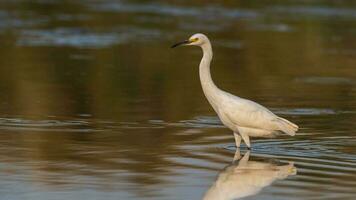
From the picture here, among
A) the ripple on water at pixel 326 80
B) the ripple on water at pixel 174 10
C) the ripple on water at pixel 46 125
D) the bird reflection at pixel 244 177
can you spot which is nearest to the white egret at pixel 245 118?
the bird reflection at pixel 244 177

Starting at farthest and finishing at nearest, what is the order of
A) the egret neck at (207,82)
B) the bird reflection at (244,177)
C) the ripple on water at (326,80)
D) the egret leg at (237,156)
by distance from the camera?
the ripple on water at (326,80) → the egret neck at (207,82) → the egret leg at (237,156) → the bird reflection at (244,177)

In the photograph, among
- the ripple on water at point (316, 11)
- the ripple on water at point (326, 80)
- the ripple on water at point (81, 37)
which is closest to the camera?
the ripple on water at point (326, 80)

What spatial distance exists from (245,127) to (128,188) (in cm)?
301

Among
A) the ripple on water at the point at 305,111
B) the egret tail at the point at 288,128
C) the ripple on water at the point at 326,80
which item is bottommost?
the ripple on water at the point at 326,80

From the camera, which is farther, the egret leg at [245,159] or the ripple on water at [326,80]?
the ripple on water at [326,80]

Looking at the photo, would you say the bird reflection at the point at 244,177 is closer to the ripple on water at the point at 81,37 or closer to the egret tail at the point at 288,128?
the egret tail at the point at 288,128

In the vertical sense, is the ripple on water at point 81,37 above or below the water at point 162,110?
below

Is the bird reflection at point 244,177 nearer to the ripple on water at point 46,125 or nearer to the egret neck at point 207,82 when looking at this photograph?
the egret neck at point 207,82

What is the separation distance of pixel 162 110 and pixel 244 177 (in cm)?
510

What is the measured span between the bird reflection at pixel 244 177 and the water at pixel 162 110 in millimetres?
18

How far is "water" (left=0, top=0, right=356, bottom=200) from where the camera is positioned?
36.9ft

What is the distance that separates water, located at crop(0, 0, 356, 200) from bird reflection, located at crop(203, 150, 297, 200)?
2 cm

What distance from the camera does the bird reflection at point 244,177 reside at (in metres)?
10.6

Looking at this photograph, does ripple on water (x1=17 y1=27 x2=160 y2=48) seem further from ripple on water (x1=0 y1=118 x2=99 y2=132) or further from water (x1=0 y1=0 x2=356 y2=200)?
ripple on water (x1=0 y1=118 x2=99 y2=132)
